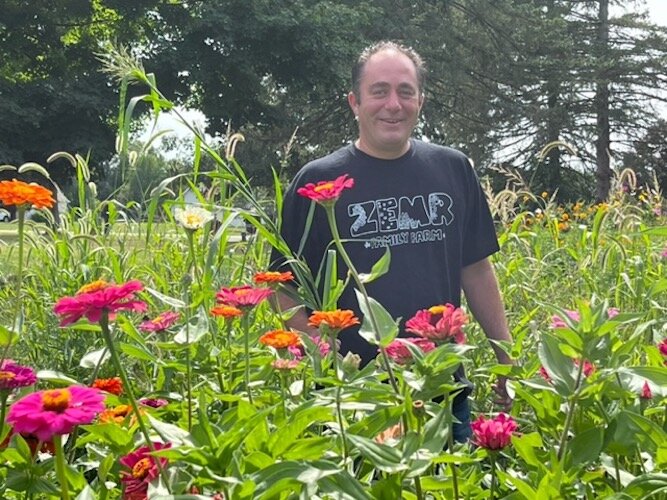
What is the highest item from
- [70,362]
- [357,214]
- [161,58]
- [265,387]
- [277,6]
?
[277,6]

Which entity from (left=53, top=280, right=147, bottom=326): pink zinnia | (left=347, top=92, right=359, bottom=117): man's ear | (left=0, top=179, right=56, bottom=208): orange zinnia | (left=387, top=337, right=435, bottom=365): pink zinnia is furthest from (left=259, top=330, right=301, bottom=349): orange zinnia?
(left=347, top=92, right=359, bottom=117): man's ear

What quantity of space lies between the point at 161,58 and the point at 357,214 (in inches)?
605

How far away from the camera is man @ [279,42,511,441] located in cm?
206

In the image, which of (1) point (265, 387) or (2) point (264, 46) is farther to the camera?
(2) point (264, 46)

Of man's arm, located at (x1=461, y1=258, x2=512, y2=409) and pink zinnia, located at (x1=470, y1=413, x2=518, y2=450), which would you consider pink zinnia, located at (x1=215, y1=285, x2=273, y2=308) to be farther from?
man's arm, located at (x1=461, y1=258, x2=512, y2=409)

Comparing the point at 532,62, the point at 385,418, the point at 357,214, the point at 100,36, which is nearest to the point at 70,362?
the point at 357,214

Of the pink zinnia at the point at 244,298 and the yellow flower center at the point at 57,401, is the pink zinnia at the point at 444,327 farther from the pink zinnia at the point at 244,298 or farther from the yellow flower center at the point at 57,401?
the yellow flower center at the point at 57,401

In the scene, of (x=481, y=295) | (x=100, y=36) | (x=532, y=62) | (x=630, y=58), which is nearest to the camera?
(x=481, y=295)

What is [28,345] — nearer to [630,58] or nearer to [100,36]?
[100,36]

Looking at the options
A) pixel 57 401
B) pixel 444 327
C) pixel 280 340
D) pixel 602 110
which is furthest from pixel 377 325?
pixel 602 110

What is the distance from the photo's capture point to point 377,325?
85 cm

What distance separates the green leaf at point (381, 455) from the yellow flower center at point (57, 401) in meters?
0.25

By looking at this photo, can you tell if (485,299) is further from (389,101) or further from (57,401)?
(57,401)

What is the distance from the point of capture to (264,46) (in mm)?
16969
